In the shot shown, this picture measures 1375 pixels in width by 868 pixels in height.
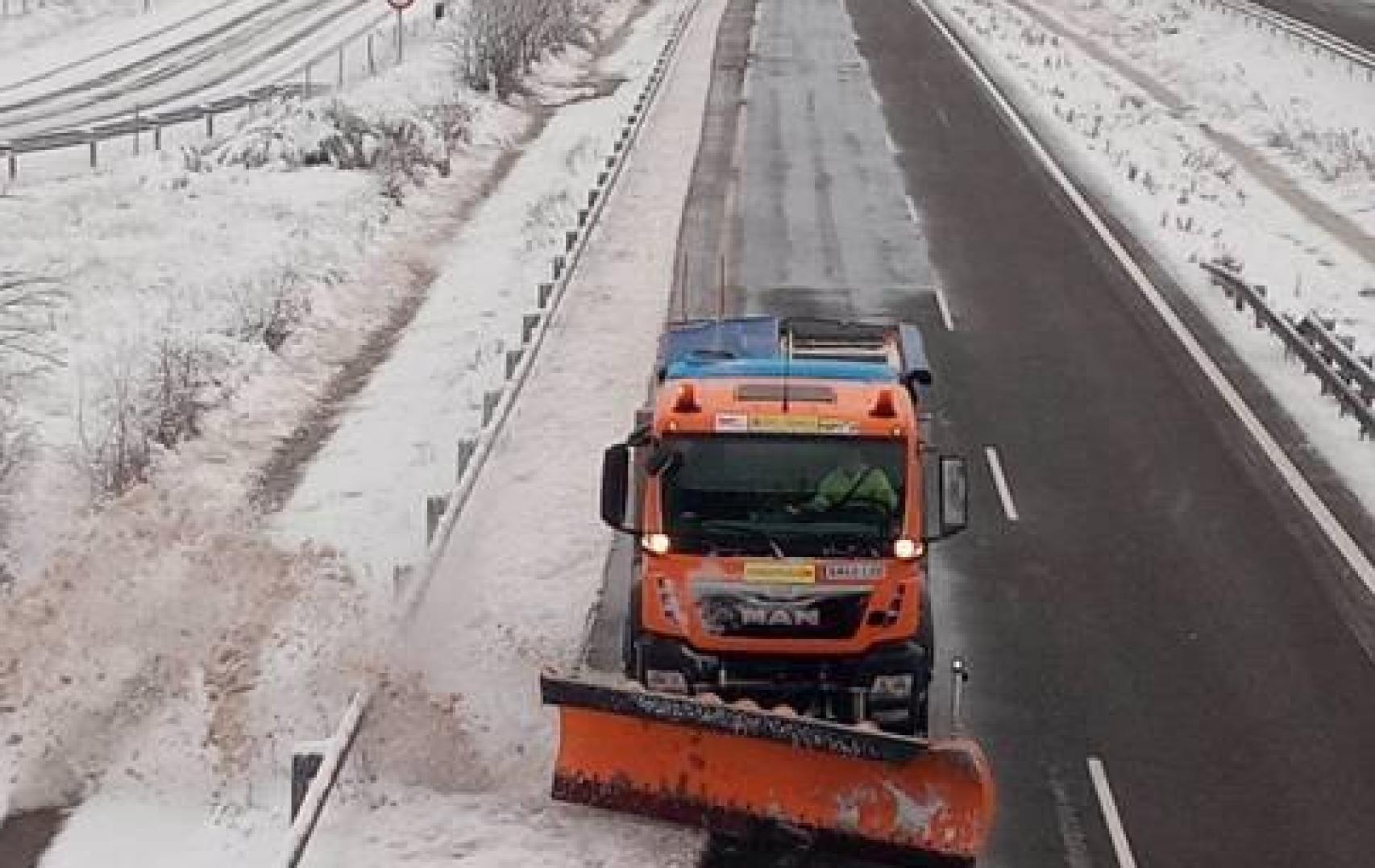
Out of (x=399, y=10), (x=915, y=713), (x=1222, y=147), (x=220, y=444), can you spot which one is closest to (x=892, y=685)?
(x=915, y=713)

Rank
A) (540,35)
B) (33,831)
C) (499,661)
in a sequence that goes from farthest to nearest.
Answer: (540,35) → (499,661) → (33,831)

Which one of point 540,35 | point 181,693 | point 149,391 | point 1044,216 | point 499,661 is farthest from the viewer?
point 540,35

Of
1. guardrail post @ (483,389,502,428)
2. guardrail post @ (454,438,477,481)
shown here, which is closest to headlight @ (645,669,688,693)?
guardrail post @ (454,438,477,481)

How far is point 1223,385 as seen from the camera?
21.8 metres

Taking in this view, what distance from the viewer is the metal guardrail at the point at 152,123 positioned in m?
37.2

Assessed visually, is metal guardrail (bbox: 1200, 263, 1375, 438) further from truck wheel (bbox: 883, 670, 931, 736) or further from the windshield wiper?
the windshield wiper

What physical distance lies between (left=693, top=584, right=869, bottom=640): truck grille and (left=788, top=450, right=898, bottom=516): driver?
0.53 meters

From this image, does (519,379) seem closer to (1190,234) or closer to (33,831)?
(33,831)

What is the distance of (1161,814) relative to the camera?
40.4 ft

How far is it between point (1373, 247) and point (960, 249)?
24.2 ft

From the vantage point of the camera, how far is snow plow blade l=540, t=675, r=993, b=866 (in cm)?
1098

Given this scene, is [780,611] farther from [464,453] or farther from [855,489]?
[464,453]

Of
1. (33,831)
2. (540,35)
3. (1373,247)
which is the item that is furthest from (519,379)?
(540,35)

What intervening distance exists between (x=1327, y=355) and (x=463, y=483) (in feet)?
35.0
